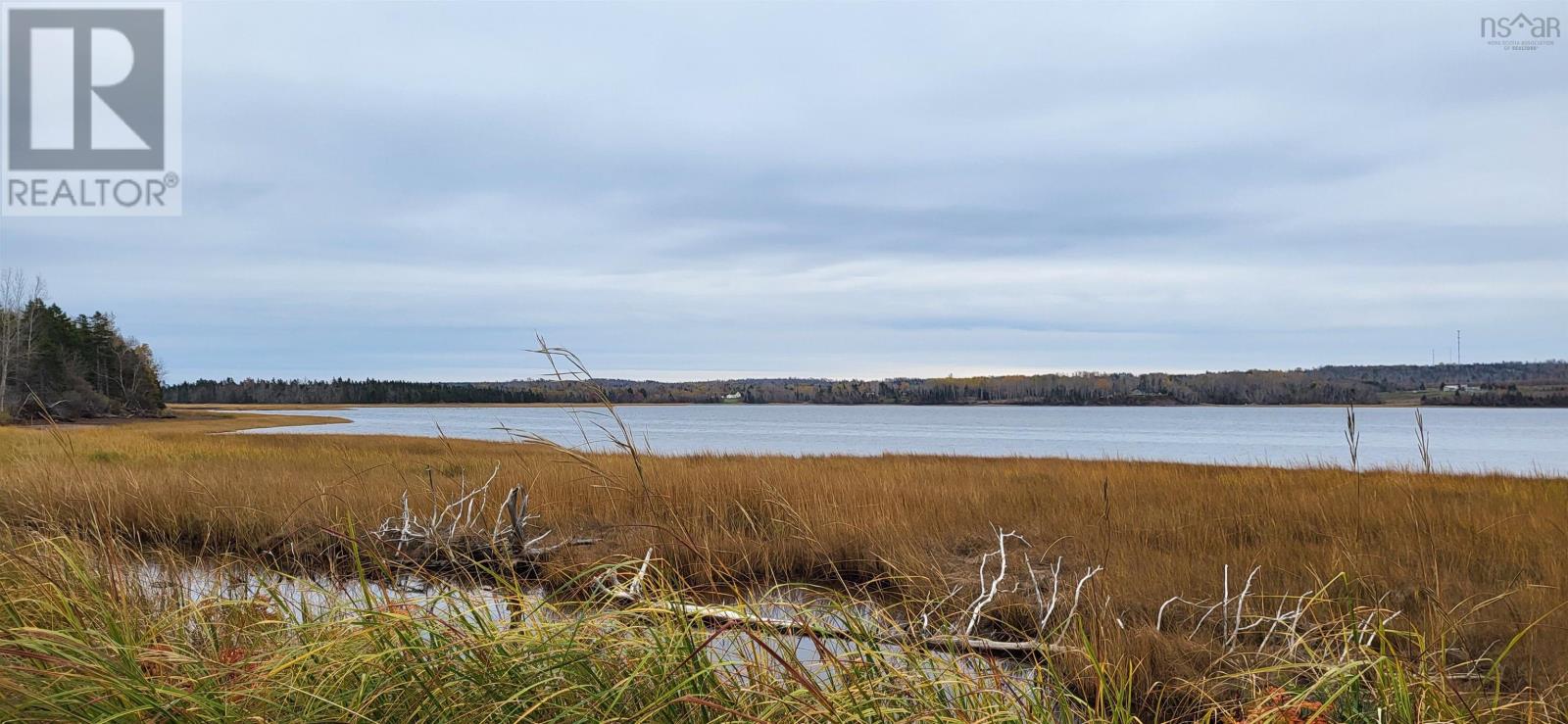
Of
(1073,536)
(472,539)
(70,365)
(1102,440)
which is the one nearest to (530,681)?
(472,539)

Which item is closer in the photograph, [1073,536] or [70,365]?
[1073,536]

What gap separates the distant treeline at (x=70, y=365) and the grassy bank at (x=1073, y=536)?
3976 centimetres

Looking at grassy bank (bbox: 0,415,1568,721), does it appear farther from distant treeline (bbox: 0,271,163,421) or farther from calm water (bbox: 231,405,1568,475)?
distant treeline (bbox: 0,271,163,421)

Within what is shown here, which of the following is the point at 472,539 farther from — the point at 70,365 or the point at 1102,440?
the point at 70,365

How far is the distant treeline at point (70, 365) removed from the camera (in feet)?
157

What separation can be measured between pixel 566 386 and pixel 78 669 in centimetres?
178

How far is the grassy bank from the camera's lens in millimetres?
4465

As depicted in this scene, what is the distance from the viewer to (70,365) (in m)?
53.7

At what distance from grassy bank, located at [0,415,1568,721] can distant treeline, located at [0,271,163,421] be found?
39.8 meters

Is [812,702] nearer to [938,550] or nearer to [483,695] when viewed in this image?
[483,695]

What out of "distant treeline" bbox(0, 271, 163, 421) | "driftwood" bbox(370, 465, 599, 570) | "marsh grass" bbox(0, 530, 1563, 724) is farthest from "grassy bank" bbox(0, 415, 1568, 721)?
"distant treeline" bbox(0, 271, 163, 421)

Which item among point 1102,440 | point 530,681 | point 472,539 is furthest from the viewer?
point 1102,440

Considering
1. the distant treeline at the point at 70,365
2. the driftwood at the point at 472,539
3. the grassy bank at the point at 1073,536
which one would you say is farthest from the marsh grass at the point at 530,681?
the distant treeline at the point at 70,365

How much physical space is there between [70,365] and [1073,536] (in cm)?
6593
